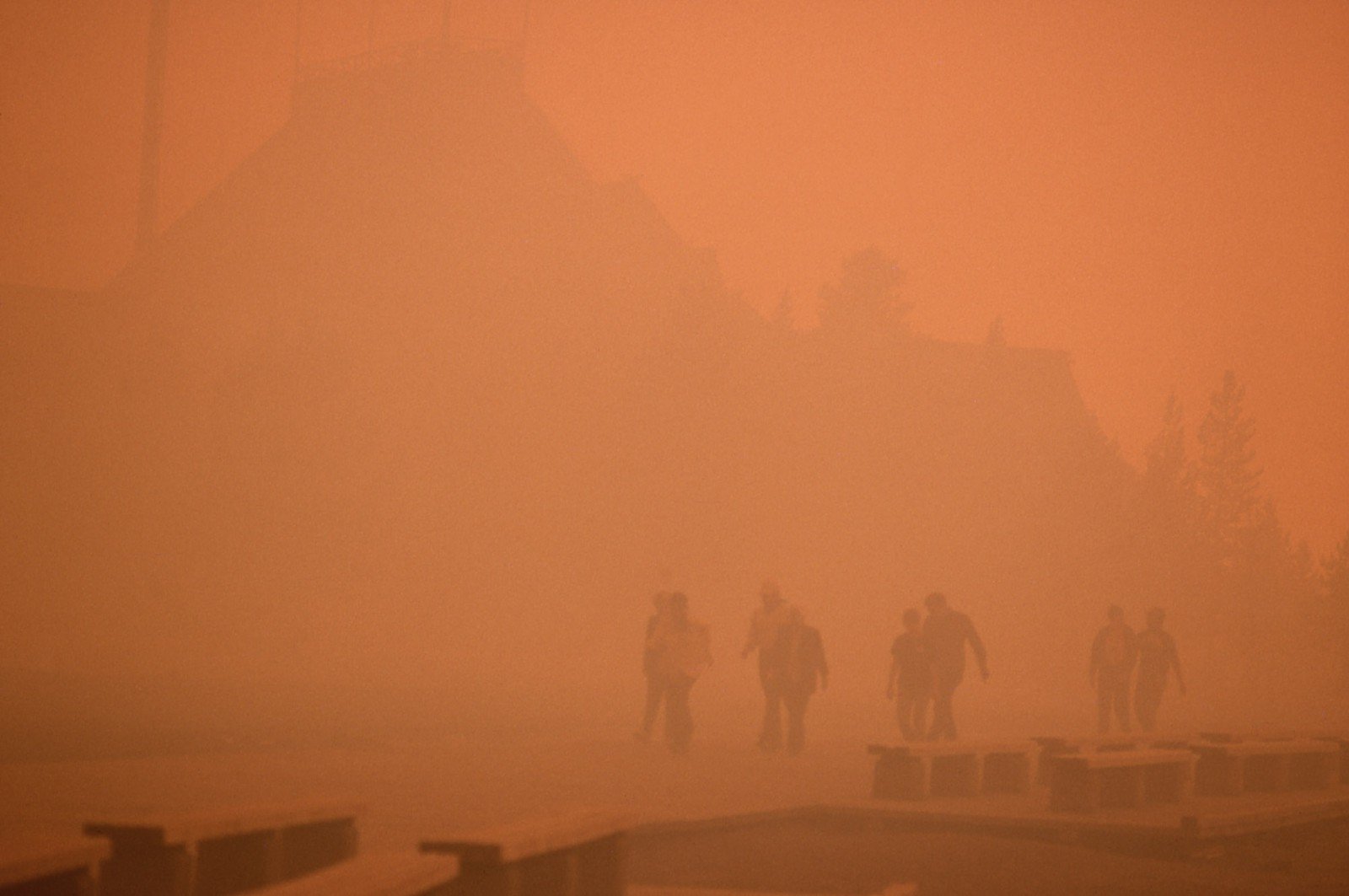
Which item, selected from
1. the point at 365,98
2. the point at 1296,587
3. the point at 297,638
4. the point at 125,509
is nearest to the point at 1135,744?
the point at 297,638

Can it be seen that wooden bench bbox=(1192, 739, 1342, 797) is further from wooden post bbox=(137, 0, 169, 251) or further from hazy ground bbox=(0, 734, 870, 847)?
wooden post bbox=(137, 0, 169, 251)

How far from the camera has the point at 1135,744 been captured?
19484 mm

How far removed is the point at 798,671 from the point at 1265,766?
510 cm

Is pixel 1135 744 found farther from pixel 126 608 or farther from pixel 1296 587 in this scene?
pixel 1296 587

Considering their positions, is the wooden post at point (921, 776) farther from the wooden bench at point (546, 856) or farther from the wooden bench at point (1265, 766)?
the wooden bench at point (546, 856)

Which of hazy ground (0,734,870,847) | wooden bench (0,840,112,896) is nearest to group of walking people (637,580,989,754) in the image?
hazy ground (0,734,870,847)

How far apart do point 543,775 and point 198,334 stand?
127 feet

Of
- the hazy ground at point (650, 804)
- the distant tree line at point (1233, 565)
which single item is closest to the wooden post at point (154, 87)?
the distant tree line at point (1233, 565)

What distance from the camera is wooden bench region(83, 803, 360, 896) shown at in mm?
7207

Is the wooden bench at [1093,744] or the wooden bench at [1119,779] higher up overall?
the wooden bench at [1093,744]

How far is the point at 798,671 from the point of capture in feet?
67.9

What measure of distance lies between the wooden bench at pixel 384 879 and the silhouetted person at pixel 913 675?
1469 cm

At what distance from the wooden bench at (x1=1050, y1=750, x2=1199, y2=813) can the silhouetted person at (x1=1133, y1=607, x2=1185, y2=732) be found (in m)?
9.23

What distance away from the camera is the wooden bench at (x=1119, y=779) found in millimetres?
14508
